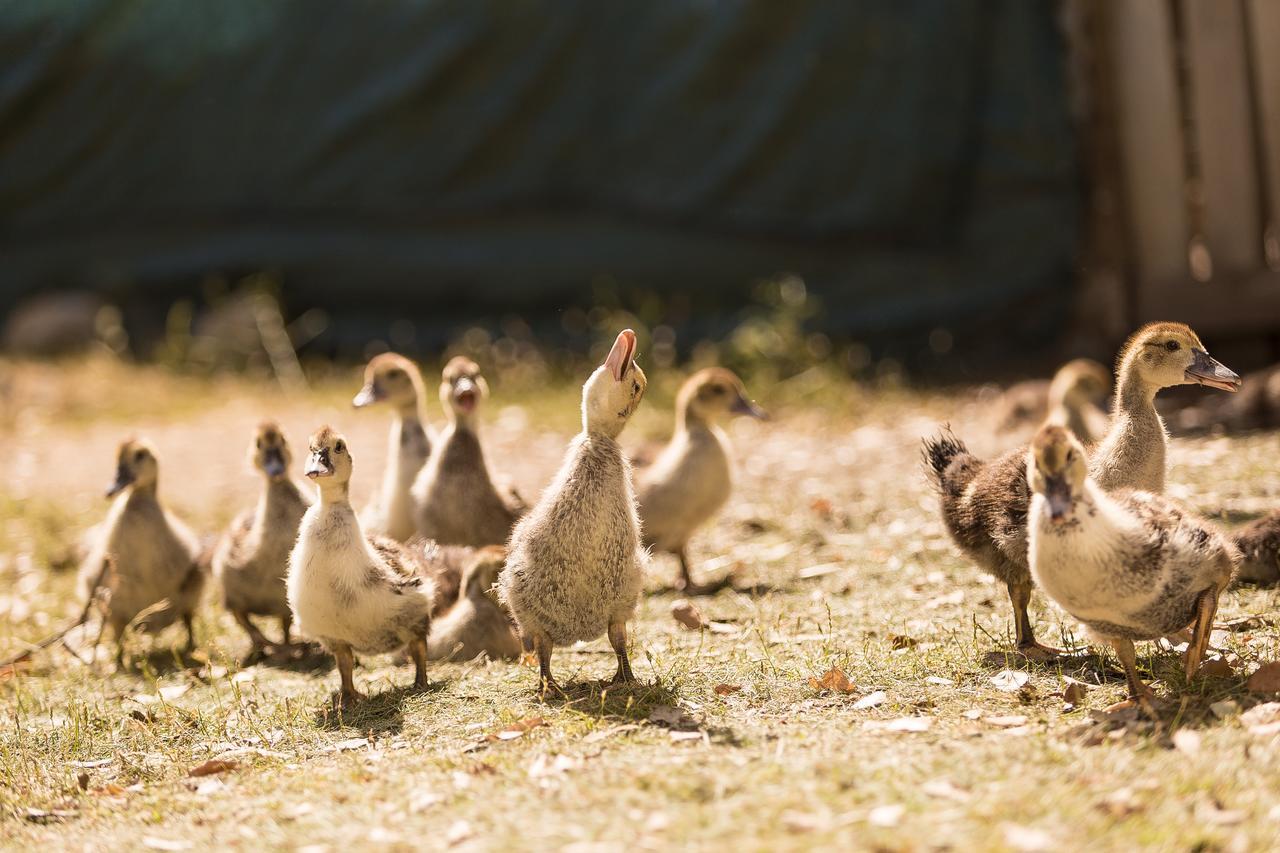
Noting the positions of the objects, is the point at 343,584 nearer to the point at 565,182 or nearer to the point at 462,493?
the point at 462,493

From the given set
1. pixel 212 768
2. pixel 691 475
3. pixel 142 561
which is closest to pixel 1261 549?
pixel 691 475

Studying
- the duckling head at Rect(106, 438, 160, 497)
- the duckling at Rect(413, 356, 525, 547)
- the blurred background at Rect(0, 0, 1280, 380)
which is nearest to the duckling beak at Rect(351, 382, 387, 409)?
the duckling at Rect(413, 356, 525, 547)

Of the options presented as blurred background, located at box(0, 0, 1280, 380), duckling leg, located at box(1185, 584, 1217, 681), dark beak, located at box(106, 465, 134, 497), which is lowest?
duckling leg, located at box(1185, 584, 1217, 681)

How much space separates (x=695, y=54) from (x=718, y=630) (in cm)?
815

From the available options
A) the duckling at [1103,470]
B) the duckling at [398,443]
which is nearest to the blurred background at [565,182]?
the duckling at [398,443]

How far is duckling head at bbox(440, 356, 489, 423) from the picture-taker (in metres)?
6.97

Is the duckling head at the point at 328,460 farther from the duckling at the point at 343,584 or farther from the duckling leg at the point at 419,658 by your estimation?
the duckling leg at the point at 419,658

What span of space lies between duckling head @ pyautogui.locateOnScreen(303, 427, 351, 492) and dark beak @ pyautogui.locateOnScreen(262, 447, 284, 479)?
3.12 feet

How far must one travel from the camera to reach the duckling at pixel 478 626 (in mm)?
6191

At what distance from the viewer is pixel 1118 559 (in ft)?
14.8

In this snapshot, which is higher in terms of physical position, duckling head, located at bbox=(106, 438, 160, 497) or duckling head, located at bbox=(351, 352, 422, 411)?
duckling head, located at bbox=(351, 352, 422, 411)

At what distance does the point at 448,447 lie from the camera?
6996 mm

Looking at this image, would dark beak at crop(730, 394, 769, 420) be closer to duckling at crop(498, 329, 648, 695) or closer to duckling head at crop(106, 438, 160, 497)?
duckling at crop(498, 329, 648, 695)

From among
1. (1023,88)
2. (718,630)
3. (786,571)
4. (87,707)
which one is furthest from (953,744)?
(1023,88)
